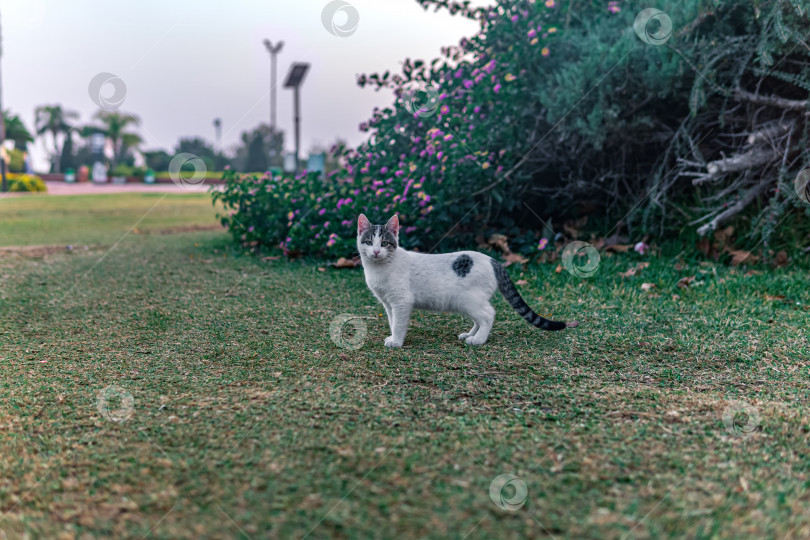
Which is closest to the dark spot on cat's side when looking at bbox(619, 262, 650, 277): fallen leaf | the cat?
the cat

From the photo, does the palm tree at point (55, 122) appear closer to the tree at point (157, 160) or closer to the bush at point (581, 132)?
the tree at point (157, 160)

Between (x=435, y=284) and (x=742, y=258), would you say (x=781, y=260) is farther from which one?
(x=435, y=284)

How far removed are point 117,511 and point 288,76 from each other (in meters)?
13.0

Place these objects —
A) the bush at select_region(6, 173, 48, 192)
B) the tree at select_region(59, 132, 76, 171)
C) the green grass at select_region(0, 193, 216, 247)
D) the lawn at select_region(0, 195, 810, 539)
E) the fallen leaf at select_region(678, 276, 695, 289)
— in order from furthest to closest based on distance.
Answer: the tree at select_region(59, 132, 76, 171), the bush at select_region(6, 173, 48, 192), the green grass at select_region(0, 193, 216, 247), the fallen leaf at select_region(678, 276, 695, 289), the lawn at select_region(0, 195, 810, 539)

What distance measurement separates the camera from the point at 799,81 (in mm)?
4273

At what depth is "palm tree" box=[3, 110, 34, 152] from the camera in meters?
35.3

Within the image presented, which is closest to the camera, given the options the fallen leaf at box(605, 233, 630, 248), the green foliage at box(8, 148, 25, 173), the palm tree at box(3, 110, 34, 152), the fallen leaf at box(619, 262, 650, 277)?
the fallen leaf at box(619, 262, 650, 277)

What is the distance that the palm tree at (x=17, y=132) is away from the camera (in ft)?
116

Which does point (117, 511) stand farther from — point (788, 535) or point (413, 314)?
point (413, 314)

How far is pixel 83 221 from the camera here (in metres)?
9.27

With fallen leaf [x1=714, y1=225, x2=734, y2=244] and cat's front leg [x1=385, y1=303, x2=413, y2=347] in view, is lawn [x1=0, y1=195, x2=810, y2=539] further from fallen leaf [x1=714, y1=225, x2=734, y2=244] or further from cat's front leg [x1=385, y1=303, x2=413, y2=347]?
fallen leaf [x1=714, y1=225, x2=734, y2=244]

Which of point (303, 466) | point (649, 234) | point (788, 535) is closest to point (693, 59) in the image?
point (649, 234)

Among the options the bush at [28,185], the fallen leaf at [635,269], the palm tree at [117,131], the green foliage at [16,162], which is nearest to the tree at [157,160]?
the palm tree at [117,131]

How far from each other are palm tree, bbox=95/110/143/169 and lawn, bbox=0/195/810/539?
46223mm
